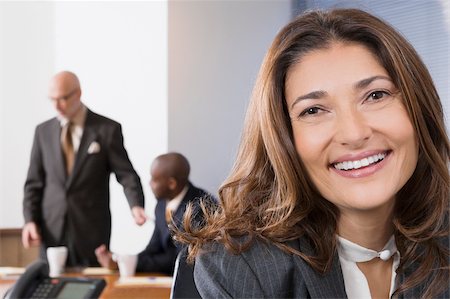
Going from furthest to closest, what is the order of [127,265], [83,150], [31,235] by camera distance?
[31,235]
[83,150]
[127,265]

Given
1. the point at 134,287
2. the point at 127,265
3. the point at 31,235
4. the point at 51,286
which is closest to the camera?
the point at 51,286

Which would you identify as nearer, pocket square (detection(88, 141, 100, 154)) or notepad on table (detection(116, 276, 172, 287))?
notepad on table (detection(116, 276, 172, 287))

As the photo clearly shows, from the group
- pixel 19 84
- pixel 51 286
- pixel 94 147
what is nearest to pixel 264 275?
pixel 51 286

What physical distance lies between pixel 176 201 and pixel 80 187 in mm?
380

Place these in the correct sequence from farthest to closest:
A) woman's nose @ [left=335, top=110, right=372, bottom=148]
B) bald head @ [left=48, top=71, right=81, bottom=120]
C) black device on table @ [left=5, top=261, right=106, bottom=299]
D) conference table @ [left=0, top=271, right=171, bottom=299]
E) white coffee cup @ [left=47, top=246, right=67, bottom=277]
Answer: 1. bald head @ [left=48, top=71, right=81, bottom=120]
2. white coffee cup @ [left=47, top=246, right=67, bottom=277]
3. conference table @ [left=0, top=271, right=171, bottom=299]
4. black device on table @ [left=5, top=261, right=106, bottom=299]
5. woman's nose @ [left=335, top=110, right=372, bottom=148]

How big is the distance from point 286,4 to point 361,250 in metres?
1.78

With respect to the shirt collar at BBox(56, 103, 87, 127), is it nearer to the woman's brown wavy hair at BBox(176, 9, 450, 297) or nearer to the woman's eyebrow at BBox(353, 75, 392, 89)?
the woman's brown wavy hair at BBox(176, 9, 450, 297)

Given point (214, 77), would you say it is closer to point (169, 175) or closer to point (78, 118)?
point (169, 175)

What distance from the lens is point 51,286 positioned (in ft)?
4.09

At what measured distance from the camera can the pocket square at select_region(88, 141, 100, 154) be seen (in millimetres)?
2516

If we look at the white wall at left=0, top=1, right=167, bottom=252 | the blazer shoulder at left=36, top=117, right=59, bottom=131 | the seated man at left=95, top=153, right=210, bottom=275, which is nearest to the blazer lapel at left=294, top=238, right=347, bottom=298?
the seated man at left=95, top=153, right=210, bottom=275

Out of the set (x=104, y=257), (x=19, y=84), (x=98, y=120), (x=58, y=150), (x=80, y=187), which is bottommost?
(x=104, y=257)

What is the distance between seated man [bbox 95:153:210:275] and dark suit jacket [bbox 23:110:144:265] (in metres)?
0.08

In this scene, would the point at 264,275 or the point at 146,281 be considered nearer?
the point at 264,275
